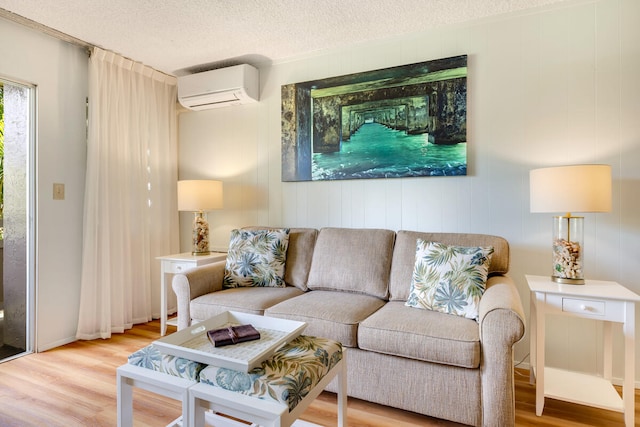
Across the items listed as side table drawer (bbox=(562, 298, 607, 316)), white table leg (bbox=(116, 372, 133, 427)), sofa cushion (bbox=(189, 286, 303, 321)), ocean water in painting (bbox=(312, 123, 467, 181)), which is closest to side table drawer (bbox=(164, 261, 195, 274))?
sofa cushion (bbox=(189, 286, 303, 321))

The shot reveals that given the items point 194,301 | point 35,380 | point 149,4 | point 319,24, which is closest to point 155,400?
point 194,301

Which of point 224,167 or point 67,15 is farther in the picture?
point 224,167

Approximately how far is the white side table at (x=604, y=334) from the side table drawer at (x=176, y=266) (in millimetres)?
2385

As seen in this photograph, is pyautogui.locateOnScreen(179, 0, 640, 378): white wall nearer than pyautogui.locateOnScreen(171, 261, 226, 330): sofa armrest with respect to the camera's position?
Yes

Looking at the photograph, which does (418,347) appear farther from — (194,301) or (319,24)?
(319,24)

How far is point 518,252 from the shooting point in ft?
7.86

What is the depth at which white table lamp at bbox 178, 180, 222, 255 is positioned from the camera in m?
3.00

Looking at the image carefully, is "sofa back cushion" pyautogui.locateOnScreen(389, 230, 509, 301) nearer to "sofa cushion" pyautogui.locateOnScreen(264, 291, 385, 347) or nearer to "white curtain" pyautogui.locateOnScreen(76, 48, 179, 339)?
"sofa cushion" pyautogui.locateOnScreen(264, 291, 385, 347)

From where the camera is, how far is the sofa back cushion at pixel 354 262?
92.8 inches

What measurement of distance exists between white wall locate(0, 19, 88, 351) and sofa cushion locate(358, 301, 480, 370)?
2344 mm

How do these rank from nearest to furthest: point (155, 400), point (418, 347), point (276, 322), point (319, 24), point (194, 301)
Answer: point (276, 322) → point (418, 347) → point (155, 400) → point (194, 301) → point (319, 24)

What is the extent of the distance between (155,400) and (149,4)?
2.34 m

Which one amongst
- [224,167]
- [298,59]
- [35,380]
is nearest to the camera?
[35,380]

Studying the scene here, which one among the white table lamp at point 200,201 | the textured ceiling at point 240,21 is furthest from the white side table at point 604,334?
the white table lamp at point 200,201
